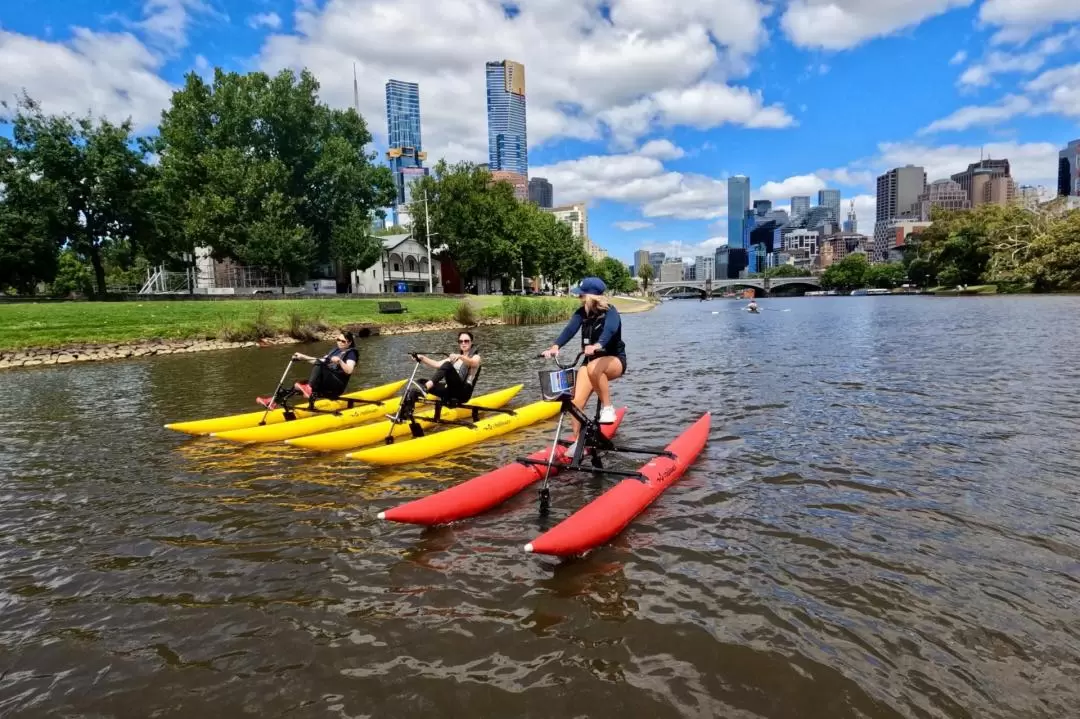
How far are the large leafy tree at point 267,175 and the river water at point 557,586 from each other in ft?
147

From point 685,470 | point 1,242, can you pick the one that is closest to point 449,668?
point 685,470

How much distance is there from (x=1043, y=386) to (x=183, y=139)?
62.7 m

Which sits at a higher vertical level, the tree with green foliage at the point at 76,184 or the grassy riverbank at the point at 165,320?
the tree with green foliage at the point at 76,184

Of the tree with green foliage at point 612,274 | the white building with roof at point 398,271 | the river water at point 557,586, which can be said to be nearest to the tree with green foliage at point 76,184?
the white building with roof at point 398,271

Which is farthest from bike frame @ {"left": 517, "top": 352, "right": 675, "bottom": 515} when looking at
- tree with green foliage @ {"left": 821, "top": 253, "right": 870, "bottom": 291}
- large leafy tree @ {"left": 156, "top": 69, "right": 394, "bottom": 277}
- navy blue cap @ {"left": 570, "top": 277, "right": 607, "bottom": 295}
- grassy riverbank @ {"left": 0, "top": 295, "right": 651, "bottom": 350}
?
tree with green foliage @ {"left": 821, "top": 253, "right": 870, "bottom": 291}

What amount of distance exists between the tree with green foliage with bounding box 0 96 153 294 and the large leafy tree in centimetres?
300

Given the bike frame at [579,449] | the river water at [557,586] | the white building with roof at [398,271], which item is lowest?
the river water at [557,586]

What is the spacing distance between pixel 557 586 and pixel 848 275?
195 meters

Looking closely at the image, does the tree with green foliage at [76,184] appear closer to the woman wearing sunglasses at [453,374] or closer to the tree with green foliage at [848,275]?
the woman wearing sunglasses at [453,374]

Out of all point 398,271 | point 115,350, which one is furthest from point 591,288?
point 398,271

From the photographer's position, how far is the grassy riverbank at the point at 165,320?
27703 mm

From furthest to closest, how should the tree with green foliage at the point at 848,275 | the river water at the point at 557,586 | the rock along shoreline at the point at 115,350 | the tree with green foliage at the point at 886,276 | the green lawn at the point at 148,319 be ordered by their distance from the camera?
the tree with green foliage at the point at 848,275
the tree with green foliage at the point at 886,276
the green lawn at the point at 148,319
the rock along shoreline at the point at 115,350
the river water at the point at 557,586

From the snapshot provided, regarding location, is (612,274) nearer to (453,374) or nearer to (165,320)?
(165,320)

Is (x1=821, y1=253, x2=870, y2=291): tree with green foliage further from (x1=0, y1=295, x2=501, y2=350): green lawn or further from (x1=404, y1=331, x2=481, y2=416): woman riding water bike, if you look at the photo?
(x1=404, y1=331, x2=481, y2=416): woman riding water bike
